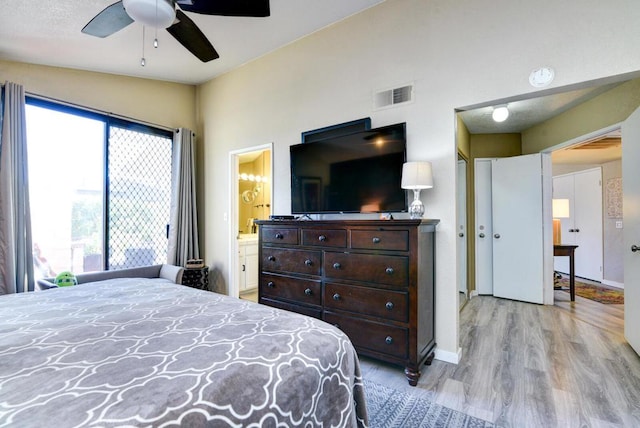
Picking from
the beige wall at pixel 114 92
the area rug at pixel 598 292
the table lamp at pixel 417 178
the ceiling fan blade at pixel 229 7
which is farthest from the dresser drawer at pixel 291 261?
the area rug at pixel 598 292

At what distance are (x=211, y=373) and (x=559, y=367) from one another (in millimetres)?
2815

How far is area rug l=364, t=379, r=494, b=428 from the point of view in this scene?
1711mm

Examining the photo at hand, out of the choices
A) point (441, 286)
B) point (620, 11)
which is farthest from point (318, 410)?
point (620, 11)

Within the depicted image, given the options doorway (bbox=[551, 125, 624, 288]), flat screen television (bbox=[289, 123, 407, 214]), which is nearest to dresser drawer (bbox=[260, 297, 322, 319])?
flat screen television (bbox=[289, 123, 407, 214])

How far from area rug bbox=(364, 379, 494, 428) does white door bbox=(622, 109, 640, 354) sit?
1917 millimetres

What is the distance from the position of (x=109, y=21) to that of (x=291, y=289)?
7.93 ft

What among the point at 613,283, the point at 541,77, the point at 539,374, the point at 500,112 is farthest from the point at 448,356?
the point at 613,283

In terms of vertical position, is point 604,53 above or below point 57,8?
below

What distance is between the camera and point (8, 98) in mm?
2592

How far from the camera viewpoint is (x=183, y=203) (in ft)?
13.3

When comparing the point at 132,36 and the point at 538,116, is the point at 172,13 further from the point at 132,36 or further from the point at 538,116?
the point at 538,116

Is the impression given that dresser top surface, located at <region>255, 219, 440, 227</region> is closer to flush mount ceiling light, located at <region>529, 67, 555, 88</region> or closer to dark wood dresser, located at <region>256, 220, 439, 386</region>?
dark wood dresser, located at <region>256, 220, 439, 386</region>

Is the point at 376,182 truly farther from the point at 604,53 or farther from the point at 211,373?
the point at 211,373

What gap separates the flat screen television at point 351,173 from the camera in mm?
2492
